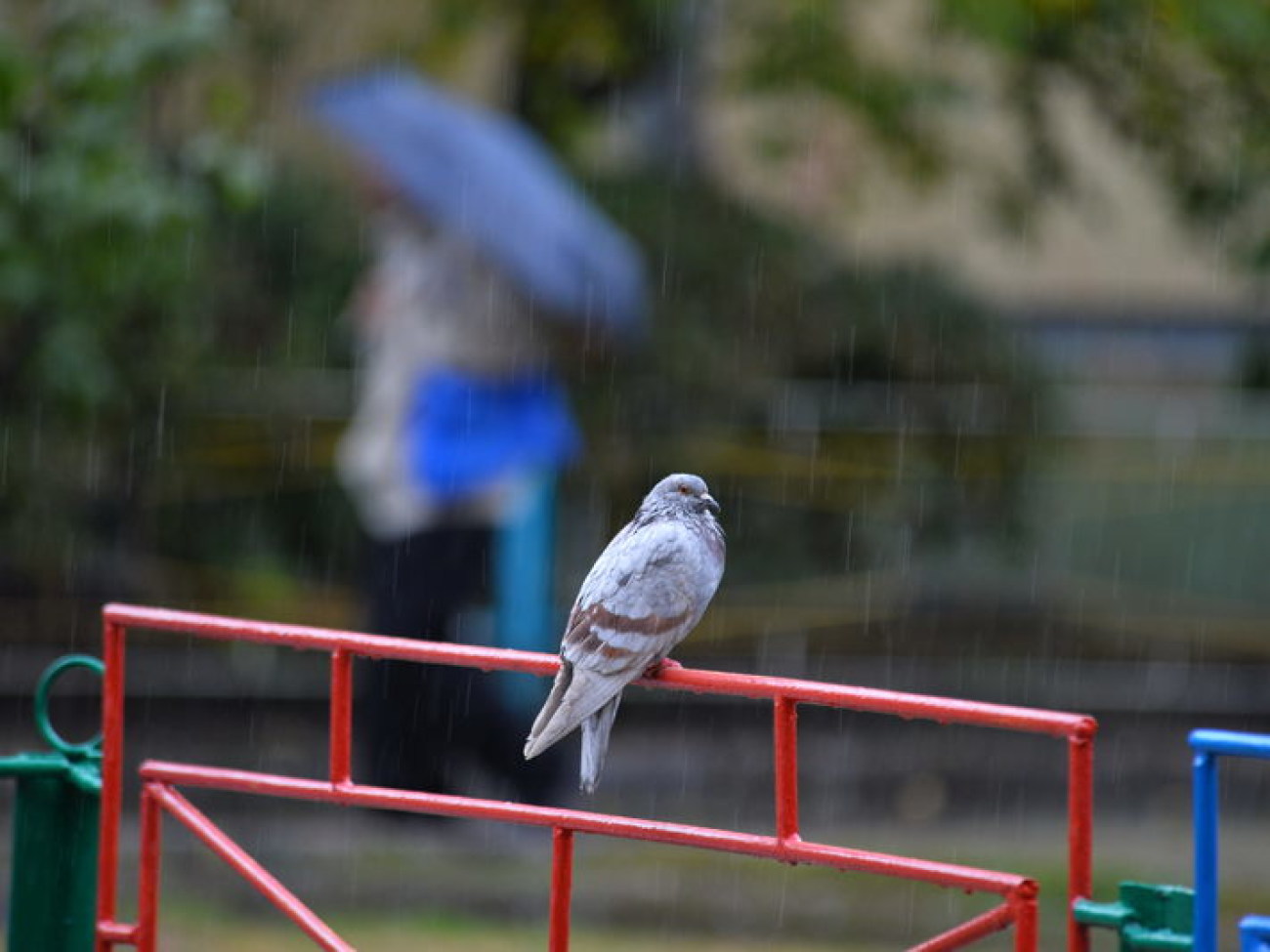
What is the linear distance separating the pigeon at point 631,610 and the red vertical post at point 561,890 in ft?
0.34

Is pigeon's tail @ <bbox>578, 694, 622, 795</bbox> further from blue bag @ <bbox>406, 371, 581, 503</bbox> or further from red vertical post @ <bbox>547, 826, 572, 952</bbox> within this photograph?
blue bag @ <bbox>406, 371, 581, 503</bbox>

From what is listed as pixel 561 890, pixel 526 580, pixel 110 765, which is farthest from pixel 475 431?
pixel 561 890

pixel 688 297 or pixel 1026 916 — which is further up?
pixel 688 297

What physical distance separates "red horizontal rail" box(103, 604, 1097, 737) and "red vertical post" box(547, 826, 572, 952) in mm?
297

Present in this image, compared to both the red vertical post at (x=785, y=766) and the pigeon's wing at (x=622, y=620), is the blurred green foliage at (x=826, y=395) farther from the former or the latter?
the red vertical post at (x=785, y=766)

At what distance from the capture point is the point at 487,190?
818 cm

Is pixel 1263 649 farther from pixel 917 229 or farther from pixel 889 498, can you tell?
pixel 917 229

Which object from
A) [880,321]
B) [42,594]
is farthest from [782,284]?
[42,594]

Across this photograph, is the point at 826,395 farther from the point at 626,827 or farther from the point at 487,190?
the point at 626,827

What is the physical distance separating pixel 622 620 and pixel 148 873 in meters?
1.06

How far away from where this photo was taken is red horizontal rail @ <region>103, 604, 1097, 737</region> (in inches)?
130

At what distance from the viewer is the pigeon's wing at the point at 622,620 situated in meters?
→ 3.83

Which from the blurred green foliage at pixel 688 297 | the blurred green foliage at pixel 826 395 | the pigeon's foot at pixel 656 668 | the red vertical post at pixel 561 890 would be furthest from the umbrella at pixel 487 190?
the red vertical post at pixel 561 890

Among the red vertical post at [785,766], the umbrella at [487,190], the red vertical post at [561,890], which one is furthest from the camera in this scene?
the umbrella at [487,190]
